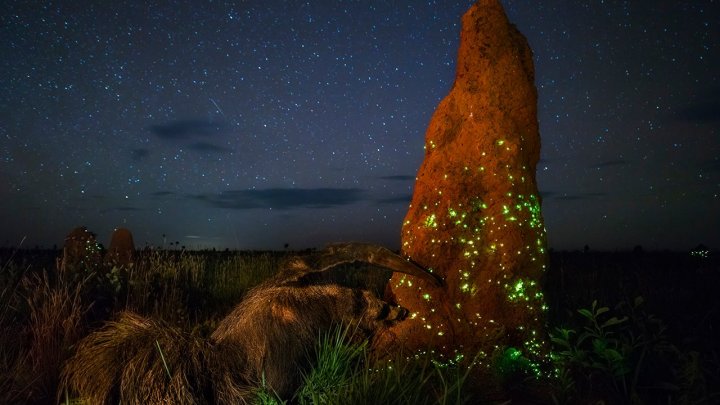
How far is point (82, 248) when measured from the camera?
1267 cm

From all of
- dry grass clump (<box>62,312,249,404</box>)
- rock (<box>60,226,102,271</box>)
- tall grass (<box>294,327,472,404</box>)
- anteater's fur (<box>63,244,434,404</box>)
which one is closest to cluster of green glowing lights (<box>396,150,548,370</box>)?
anteater's fur (<box>63,244,434,404</box>)

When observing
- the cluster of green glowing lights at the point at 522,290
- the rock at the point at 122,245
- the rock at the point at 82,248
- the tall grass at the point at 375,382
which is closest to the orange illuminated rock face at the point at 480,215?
the cluster of green glowing lights at the point at 522,290

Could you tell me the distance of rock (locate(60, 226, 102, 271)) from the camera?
470 inches

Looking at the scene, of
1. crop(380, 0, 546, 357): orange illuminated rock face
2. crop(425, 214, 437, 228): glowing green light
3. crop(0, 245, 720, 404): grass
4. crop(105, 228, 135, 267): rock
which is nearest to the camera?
crop(0, 245, 720, 404): grass

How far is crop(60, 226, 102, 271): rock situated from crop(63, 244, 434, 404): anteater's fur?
665 cm

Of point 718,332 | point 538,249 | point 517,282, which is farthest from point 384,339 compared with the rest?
point 718,332

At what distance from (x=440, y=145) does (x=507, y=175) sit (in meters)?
0.82

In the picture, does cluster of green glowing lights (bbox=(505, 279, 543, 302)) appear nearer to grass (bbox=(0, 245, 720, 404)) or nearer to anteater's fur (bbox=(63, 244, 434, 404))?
grass (bbox=(0, 245, 720, 404))

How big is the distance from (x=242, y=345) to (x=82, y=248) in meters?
8.72

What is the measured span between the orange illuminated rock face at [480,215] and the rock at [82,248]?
789 cm

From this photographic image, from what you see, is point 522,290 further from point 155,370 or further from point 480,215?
point 155,370

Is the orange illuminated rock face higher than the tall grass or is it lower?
higher

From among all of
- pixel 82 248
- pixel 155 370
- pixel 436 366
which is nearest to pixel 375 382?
pixel 436 366

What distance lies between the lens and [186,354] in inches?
203
